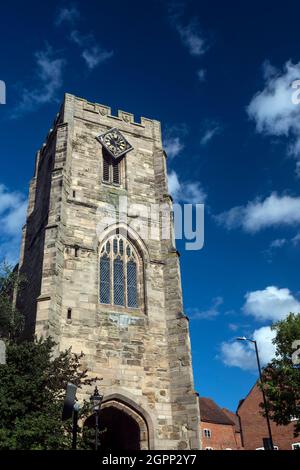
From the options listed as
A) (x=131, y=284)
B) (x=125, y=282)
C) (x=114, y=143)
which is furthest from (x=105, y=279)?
(x=114, y=143)

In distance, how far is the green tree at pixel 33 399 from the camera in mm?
12086

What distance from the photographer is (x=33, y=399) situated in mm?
13656

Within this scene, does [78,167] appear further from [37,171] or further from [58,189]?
[37,171]

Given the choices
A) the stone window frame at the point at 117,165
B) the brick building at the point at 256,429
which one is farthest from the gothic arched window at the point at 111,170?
the brick building at the point at 256,429

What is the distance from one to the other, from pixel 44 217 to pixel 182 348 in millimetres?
9158

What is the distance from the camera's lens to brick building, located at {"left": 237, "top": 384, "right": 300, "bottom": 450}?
35562mm

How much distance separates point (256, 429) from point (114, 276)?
2341 centimetres

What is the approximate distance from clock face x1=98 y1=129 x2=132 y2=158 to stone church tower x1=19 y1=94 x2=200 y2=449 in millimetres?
64

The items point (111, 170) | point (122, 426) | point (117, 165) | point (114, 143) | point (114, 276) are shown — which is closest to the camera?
point (122, 426)

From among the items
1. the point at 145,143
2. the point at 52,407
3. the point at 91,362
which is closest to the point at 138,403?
the point at 91,362

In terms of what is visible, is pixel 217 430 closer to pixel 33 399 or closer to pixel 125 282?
pixel 125 282

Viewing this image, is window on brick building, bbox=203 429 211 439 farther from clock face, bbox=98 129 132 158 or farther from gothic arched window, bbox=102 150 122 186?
clock face, bbox=98 129 132 158

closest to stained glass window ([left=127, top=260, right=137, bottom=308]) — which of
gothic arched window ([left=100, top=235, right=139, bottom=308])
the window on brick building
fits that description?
gothic arched window ([left=100, top=235, right=139, bottom=308])

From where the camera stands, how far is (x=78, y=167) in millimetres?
23859
